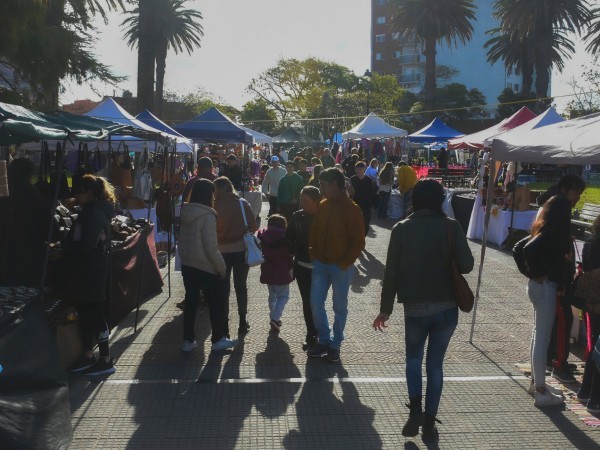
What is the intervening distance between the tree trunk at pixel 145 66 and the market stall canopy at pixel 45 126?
2035 centimetres

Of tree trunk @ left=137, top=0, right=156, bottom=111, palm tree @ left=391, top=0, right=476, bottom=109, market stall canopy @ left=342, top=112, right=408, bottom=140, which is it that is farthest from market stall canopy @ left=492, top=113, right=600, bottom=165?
palm tree @ left=391, top=0, right=476, bottom=109

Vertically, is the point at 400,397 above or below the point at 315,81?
below

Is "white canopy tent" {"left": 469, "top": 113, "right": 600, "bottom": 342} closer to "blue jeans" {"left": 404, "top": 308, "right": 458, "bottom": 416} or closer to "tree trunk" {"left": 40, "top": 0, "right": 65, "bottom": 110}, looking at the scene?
"blue jeans" {"left": 404, "top": 308, "right": 458, "bottom": 416}

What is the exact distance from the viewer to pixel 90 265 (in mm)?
6160

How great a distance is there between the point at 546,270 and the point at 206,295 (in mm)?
3194

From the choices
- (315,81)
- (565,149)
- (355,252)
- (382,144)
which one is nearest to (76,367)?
(355,252)

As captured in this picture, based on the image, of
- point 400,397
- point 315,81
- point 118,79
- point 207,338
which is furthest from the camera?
point 315,81

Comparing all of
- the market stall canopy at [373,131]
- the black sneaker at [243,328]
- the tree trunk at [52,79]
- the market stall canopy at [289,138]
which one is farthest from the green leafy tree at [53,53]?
the market stall canopy at [289,138]

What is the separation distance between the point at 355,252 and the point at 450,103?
217 feet

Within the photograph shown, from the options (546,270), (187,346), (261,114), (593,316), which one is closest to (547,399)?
(593,316)

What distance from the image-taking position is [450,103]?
229ft

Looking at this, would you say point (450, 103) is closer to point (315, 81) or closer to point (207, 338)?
point (315, 81)

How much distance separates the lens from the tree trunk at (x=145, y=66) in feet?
88.4

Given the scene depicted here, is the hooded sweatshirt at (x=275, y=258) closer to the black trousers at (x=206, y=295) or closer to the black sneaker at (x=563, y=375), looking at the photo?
the black trousers at (x=206, y=295)
